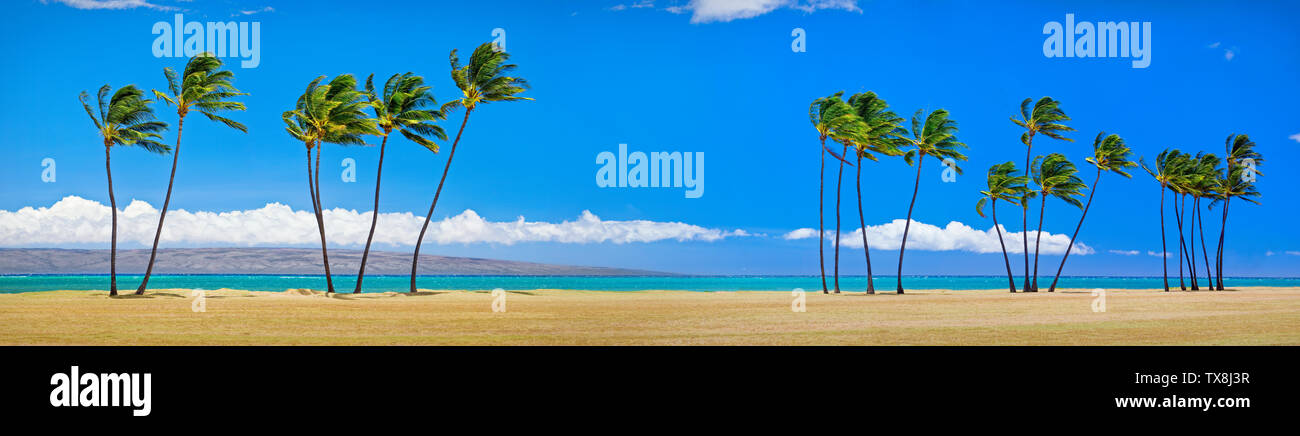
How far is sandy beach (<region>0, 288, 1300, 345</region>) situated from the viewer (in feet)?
53.7

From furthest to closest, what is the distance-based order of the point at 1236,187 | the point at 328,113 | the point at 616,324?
the point at 1236,187 < the point at 328,113 < the point at 616,324

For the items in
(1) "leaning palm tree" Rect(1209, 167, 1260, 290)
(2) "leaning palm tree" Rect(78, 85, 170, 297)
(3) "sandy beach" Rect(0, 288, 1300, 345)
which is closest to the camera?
(3) "sandy beach" Rect(0, 288, 1300, 345)

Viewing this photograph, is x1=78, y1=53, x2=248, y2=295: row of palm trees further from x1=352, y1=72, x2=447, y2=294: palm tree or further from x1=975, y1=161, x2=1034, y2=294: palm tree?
x1=975, y1=161, x2=1034, y2=294: palm tree

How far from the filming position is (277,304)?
27281mm

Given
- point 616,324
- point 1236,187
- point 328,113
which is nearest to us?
point 616,324

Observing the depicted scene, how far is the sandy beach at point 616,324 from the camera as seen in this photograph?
53.7 ft

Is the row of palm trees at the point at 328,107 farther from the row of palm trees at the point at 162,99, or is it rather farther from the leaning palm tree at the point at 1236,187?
the leaning palm tree at the point at 1236,187

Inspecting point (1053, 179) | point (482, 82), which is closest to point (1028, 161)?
point (1053, 179)

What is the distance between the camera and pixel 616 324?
790 inches

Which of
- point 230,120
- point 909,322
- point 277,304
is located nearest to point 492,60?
point 230,120

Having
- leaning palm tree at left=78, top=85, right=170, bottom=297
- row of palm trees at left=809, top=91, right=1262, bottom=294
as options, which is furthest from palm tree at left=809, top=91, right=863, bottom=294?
leaning palm tree at left=78, top=85, right=170, bottom=297

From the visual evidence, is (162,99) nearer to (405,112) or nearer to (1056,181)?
(405,112)

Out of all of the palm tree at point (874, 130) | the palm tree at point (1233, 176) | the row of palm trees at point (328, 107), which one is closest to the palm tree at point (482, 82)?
the row of palm trees at point (328, 107)
